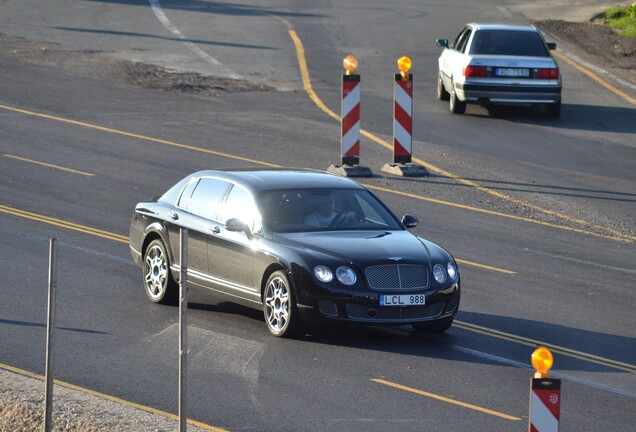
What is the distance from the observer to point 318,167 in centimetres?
2152

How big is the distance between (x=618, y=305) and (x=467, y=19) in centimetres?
2904

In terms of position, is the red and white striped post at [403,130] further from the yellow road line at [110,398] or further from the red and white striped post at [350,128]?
the yellow road line at [110,398]

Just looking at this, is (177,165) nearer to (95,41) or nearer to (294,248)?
(294,248)

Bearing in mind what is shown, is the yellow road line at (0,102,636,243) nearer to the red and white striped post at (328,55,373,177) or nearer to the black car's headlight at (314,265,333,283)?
the red and white striped post at (328,55,373,177)

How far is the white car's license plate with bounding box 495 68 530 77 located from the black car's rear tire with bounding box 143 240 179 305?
541 inches

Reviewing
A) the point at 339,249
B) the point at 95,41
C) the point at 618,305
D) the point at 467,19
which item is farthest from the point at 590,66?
the point at 339,249

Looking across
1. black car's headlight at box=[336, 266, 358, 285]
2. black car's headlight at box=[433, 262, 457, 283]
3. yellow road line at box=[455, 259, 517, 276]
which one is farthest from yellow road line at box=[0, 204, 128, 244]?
black car's headlight at box=[433, 262, 457, 283]

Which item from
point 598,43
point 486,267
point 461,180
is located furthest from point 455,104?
point 598,43

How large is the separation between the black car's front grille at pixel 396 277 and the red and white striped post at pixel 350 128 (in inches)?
354

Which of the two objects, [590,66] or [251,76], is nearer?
[251,76]

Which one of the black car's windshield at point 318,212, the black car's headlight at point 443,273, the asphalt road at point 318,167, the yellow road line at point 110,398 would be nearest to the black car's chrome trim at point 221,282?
the asphalt road at point 318,167

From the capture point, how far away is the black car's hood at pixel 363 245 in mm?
12164

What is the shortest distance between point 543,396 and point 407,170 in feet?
47.3

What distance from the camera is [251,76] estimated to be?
3059 centimetres
